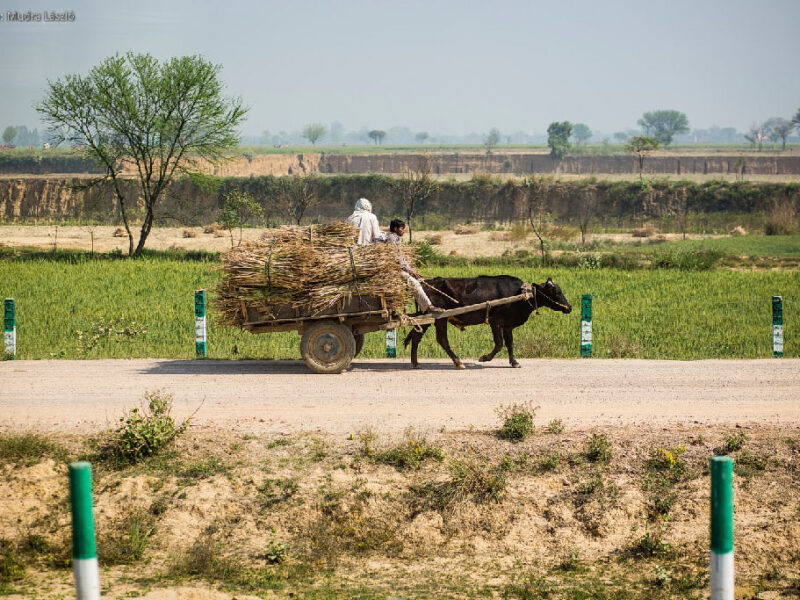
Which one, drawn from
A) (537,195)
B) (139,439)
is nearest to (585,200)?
(537,195)

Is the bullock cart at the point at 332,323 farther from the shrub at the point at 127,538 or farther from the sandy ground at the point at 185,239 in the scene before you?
the sandy ground at the point at 185,239

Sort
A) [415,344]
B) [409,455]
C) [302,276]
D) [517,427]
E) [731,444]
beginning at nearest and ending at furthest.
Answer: [409,455]
[731,444]
[517,427]
[302,276]
[415,344]

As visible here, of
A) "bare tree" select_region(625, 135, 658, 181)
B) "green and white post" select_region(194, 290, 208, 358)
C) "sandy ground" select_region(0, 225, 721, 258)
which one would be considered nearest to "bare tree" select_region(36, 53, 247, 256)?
"sandy ground" select_region(0, 225, 721, 258)

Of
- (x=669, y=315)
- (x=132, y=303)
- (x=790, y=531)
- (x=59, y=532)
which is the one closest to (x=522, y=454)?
(x=790, y=531)

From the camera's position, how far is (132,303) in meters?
26.3

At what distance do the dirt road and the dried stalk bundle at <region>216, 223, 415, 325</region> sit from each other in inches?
46.0

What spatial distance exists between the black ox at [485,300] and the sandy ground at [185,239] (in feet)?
100

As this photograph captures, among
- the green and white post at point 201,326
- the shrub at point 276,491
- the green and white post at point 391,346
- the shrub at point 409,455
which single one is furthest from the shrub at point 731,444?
the green and white post at point 201,326

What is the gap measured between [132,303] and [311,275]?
13395mm

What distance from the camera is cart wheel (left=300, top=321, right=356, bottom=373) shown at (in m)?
14.8

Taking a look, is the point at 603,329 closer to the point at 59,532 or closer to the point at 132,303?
the point at 132,303

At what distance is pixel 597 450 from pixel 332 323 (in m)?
5.77

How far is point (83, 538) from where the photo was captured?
17.6ft

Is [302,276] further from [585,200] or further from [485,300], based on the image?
[585,200]
